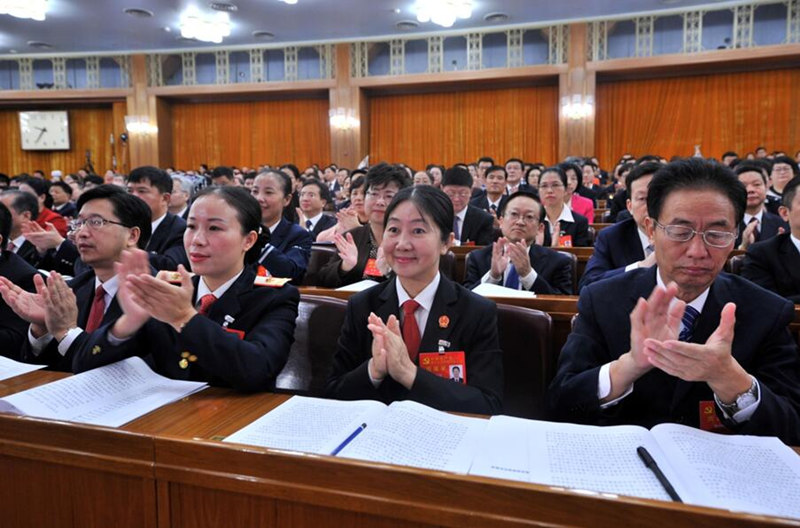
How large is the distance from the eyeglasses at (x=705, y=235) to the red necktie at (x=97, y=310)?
1.72 meters

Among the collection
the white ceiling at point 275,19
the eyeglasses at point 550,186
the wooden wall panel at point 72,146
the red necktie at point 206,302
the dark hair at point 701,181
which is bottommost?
the red necktie at point 206,302

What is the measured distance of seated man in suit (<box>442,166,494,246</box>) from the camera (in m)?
4.33

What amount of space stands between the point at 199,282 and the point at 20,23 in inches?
424

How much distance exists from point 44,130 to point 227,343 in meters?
14.3

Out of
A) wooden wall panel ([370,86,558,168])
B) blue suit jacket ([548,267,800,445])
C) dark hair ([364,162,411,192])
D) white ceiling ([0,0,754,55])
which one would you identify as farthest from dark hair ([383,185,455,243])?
wooden wall panel ([370,86,558,168])

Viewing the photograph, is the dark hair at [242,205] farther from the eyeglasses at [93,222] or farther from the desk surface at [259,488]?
the desk surface at [259,488]

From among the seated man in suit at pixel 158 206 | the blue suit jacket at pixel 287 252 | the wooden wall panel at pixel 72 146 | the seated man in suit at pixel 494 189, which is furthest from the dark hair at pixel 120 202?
the wooden wall panel at pixel 72 146

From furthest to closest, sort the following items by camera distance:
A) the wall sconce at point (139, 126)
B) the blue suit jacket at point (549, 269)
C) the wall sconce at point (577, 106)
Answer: the wall sconce at point (139, 126) → the wall sconce at point (577, 106) → the blue suit jacket at point (549, 269)

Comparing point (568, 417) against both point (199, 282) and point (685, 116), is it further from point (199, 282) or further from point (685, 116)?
point (685, 116)

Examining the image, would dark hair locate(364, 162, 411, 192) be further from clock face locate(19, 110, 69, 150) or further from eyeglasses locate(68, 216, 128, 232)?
clock face locate(19, 110, 69, 150)

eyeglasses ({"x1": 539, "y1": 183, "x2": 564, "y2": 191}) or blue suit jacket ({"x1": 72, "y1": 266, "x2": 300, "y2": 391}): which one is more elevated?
eyeglasses ({"x1": 539, "y1": 183, "x2": 564, "y2": 191})

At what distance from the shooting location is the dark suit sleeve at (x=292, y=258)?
3.04m

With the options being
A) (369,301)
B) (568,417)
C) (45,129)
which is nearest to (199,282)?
(369,301)

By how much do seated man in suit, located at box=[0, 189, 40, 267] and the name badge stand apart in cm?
312
